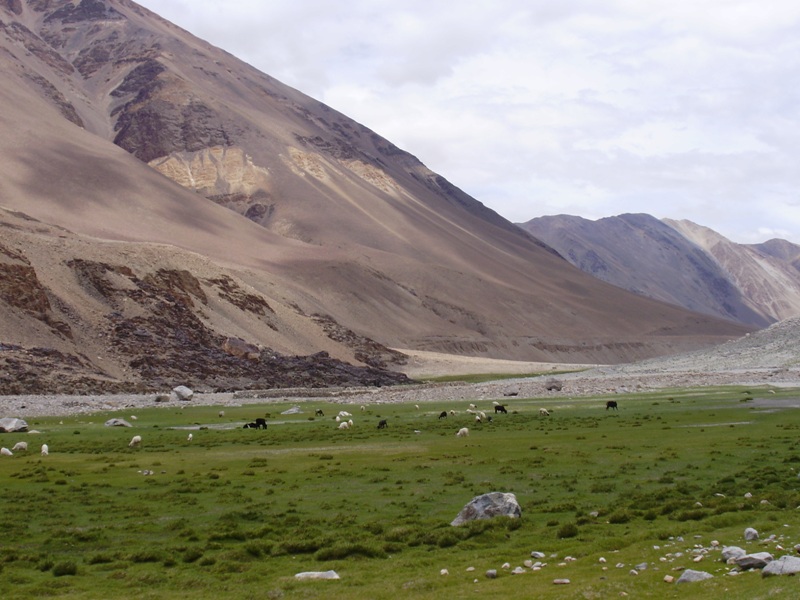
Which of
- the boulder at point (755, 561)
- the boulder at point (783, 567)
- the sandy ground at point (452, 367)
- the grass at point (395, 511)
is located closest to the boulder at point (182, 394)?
the grass at point (395, 511)

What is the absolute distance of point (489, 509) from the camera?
19.7m

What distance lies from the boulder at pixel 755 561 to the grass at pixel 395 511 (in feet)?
1.77

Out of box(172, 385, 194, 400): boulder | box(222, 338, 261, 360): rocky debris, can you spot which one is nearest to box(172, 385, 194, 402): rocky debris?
box(172, 385, 194, 400): boulder

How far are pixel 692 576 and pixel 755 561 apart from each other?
1041 millimetres

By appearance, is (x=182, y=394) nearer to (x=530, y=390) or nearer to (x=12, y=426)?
(x=12, y=426)

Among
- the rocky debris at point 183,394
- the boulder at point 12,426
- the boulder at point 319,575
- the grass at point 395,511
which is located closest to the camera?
the grass at point 395,511

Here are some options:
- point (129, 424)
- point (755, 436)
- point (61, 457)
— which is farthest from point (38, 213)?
point (755, 436)

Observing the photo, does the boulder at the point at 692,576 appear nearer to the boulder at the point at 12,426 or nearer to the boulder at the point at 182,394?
the boulder at the point at 12,426

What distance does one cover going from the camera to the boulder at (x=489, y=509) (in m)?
19.5

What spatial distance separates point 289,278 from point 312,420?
11857 centimetres

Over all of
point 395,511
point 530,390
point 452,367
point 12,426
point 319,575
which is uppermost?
point 319,575

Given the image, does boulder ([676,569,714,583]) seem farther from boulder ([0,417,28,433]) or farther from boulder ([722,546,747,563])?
boulder ([0,417,28,433])

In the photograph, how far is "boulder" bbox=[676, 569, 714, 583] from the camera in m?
13.1

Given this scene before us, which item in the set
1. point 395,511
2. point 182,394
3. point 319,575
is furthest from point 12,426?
point 319,575
